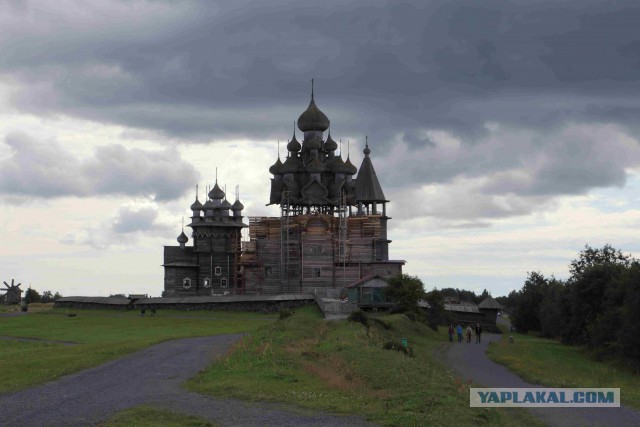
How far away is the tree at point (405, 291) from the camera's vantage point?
3194 inches

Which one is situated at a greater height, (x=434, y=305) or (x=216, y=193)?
(x=216, y=193)

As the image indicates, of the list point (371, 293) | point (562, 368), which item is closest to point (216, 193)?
point (371, 293)

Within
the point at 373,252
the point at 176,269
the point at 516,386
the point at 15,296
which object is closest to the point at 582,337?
the point at 373,252

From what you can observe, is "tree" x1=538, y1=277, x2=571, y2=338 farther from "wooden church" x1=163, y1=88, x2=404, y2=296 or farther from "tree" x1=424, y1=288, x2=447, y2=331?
"wooden church" x1=163, y1=88, x2=404, y2=296

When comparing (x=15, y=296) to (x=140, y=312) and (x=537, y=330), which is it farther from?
(x=537, y=330)

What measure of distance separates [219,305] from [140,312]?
10670 millimetres

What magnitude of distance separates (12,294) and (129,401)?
13760 centimetres

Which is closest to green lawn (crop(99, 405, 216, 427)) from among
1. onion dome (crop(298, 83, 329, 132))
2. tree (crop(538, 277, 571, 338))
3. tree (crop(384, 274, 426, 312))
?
tree (crop(384, 274, 426, 312))

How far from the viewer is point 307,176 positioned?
11250 cm

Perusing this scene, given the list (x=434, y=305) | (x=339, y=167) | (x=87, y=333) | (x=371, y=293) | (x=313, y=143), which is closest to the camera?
(x=87, y=333)

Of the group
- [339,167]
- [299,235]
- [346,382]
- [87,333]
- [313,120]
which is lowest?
[346,382]

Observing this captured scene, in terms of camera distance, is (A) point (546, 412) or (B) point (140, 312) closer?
(A) point (546, 412)

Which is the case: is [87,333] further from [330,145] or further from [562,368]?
[330,145]

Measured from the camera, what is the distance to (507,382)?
38438mm
